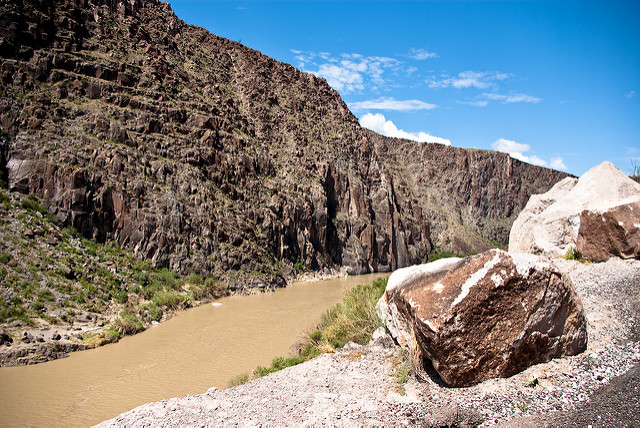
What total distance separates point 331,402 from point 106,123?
107 ft

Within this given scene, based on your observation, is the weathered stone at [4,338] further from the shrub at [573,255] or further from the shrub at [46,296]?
the shrub at [573,255]

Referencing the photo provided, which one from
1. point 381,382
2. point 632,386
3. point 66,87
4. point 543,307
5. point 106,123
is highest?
point 66,87

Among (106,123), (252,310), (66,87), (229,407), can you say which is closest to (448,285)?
(229,407)

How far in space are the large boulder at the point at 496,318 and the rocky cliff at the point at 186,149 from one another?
26834mm

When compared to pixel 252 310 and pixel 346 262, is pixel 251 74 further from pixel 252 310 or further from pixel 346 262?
pixel 252 310

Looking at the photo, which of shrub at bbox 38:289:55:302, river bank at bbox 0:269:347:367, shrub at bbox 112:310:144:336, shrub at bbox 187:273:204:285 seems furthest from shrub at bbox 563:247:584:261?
shrub at bbox 187:273:204:285

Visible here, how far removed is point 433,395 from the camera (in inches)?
253

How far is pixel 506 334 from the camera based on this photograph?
247 inches

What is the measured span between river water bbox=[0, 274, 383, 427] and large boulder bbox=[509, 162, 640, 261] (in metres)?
7.78

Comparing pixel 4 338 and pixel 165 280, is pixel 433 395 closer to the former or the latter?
pixel 4 338

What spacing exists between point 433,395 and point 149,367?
13878mm

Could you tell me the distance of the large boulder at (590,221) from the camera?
11289mm

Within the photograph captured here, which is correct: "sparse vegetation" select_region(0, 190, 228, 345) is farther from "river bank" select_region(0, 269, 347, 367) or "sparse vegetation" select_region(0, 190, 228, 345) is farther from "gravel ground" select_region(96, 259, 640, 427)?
"gravel ground" select_region(96, 259, 640, 427)

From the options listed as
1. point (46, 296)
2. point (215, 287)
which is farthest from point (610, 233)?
point (215, 287)
